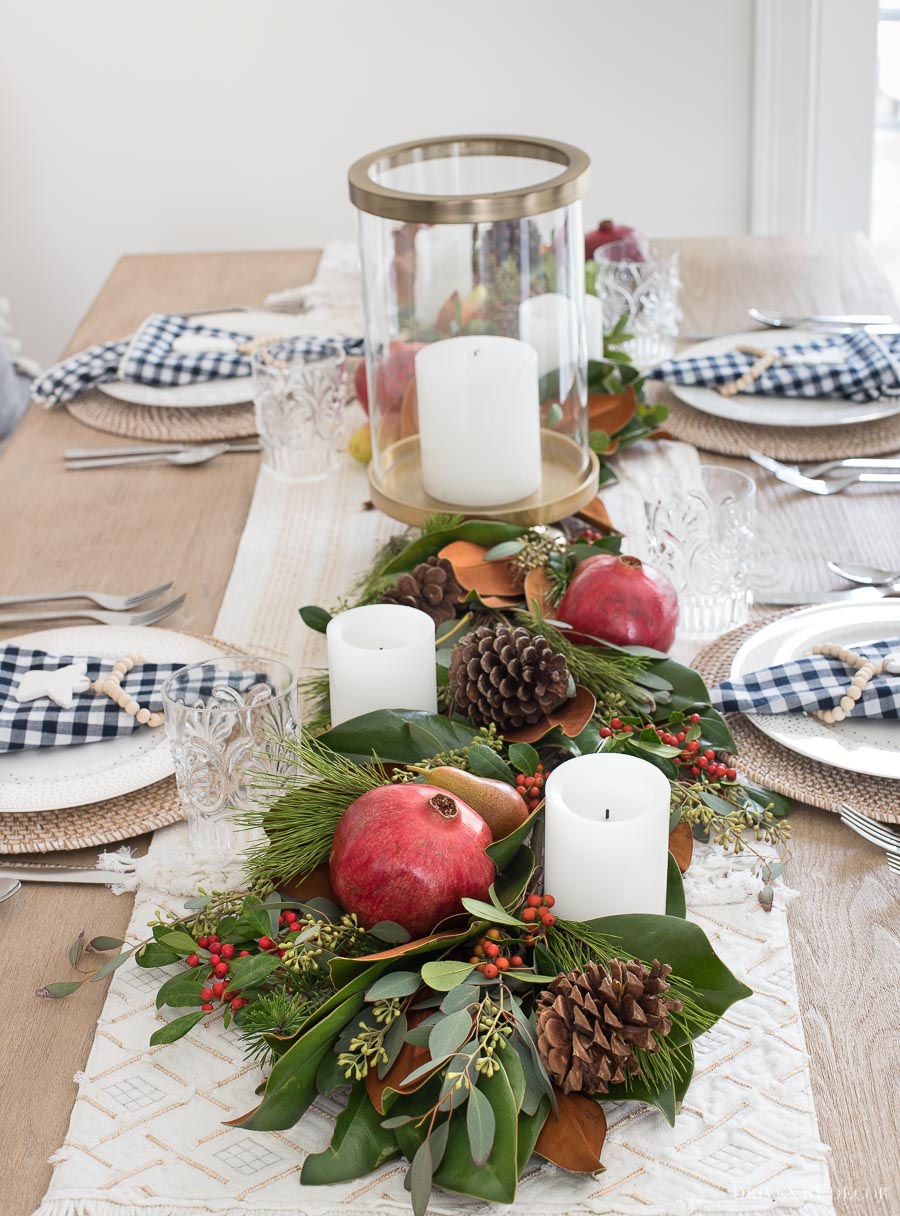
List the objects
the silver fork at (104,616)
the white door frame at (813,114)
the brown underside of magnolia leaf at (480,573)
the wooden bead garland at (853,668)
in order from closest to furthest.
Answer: the wooden bead garland at (853,668), the brown underside of magnolia leaf at (480,573), the silver fork at (104,616), the white door frame at (813,114)

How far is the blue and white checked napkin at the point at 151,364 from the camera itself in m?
1.50

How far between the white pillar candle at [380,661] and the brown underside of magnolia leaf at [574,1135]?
11.5 inches

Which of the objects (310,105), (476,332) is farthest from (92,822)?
(310,105)

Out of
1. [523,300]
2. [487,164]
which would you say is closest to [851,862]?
[523,300]

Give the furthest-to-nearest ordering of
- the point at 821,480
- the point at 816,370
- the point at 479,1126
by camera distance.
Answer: the point at 816,370, the point at 821,480, the point at 479,1126

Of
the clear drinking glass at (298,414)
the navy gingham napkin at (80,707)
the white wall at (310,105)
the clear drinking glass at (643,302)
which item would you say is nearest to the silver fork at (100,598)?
the navy gingham napkin at (80,707)

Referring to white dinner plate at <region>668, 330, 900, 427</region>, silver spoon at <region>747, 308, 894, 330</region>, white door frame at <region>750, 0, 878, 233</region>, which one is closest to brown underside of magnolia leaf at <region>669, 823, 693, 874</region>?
white dinner plate at <region>668, 330, 900, 427</region>

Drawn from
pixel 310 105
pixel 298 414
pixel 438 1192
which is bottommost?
pixel 438 1192

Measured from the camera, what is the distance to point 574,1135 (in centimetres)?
56

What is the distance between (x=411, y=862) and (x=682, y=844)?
0.19 meters

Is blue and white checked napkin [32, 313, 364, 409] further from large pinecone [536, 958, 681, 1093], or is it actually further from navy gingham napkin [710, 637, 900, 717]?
large pinecone [536, 958, 681, 1093]

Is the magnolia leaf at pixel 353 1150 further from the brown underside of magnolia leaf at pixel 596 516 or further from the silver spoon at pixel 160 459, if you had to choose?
the silver spoon at pixel 160 459

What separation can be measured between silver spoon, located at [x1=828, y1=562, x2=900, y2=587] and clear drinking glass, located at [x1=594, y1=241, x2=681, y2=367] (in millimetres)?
531

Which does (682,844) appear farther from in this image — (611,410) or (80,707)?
(611,410)
